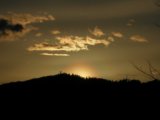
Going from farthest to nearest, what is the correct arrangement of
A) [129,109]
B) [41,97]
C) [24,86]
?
[24,86], [41,97], [129,109]

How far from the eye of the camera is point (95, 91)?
4278 cm

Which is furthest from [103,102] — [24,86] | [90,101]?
[24,86]

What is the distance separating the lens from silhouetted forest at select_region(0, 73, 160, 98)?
42438 millimetres

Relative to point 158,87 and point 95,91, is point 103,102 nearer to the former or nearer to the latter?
point 95,91

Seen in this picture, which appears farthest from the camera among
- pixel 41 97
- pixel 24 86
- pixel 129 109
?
pixel 24 86

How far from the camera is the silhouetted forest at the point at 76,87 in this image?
42438 mm

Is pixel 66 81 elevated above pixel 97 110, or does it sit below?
above

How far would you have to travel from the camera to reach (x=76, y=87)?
43562mm

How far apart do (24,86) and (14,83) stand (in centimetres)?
270

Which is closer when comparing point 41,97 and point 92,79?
point 41,97

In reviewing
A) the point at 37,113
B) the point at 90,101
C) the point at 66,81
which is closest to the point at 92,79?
the point at 66,81

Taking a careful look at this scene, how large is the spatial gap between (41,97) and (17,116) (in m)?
3.54

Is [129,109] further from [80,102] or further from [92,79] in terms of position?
[92,79]

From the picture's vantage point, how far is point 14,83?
47406 mm
